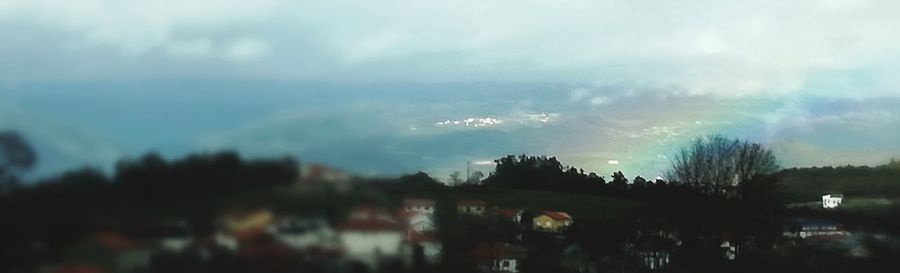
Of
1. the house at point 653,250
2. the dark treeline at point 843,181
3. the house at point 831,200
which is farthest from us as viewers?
the house at point 831,200

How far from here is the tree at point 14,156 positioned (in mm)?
3371

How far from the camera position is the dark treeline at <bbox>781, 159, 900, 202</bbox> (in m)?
5.05

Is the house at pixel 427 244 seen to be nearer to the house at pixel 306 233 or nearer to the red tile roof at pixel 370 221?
the red tile roof at pixel 370 221

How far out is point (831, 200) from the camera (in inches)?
205

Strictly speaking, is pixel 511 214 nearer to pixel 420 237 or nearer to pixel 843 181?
pixel 420 237

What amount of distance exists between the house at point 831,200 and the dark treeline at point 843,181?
0.08 feet

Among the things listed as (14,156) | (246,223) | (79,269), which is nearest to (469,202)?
(246,223)

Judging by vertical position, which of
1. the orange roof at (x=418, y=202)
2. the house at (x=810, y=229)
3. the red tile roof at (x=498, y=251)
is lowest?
the red tile roof at (x=498, y=251)

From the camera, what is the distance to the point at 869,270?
5051mm

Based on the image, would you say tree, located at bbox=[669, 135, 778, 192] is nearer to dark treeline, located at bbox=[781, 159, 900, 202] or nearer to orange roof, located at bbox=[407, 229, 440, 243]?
dark treeline, located at bbox=[781, 159, 900, 202]

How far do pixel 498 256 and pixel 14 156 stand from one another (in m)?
1.95

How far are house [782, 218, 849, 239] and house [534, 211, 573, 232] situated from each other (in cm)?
122

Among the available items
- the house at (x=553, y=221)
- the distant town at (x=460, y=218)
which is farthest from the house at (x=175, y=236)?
the house at (x=553, y=221)

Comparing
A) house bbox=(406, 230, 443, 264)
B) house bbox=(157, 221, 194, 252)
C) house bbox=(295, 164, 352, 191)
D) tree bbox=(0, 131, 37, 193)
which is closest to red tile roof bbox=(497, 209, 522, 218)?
house bbox=(406, 230, 443, 264)
